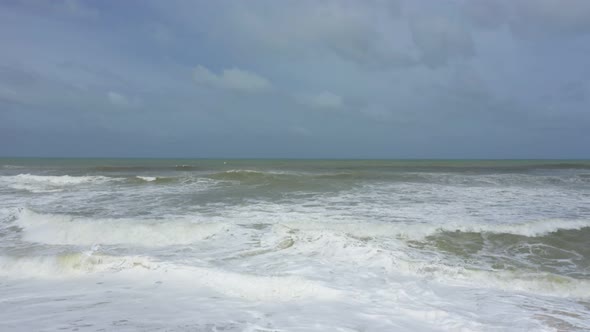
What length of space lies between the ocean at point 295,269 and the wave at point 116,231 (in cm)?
5

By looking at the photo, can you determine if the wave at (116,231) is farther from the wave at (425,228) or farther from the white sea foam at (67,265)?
the wave at (425,228)

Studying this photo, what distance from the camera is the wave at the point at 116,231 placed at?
783cm

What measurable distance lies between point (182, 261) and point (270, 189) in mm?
11700

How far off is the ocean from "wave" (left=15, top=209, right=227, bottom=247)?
0.17ft

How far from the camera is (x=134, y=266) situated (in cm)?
587

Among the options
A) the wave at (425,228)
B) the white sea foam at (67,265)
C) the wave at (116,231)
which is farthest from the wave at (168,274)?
the wave at (425,228)

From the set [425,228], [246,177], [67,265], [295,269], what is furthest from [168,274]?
[246,177]

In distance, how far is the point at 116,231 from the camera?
8.43 meters

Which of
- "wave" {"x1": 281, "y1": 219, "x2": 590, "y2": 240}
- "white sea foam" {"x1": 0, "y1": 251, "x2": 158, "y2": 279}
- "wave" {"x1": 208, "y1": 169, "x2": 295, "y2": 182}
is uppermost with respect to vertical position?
"wave" {"x1": 208, "y1": 169, "x2": 295, "y2": 182}

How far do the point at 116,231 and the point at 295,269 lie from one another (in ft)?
16.8

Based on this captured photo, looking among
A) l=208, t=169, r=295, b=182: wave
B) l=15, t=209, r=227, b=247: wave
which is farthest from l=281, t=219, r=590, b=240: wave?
l=208, t=169, r=295, b=182: wave

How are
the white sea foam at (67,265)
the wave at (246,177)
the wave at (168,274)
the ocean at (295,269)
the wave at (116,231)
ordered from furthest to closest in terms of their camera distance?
the wave at (246,177)
the wave at (116,231)
the white sea foam at (67,265)
the wave at (168,274)
the ocean at (295,269)

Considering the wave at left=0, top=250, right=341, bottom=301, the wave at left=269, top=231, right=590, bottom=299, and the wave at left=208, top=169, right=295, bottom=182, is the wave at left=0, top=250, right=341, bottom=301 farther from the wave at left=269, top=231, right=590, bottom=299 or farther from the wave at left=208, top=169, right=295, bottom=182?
the wave at left=208, top=169, right=295, bottom=182

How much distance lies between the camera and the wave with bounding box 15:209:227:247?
7.83 meters
